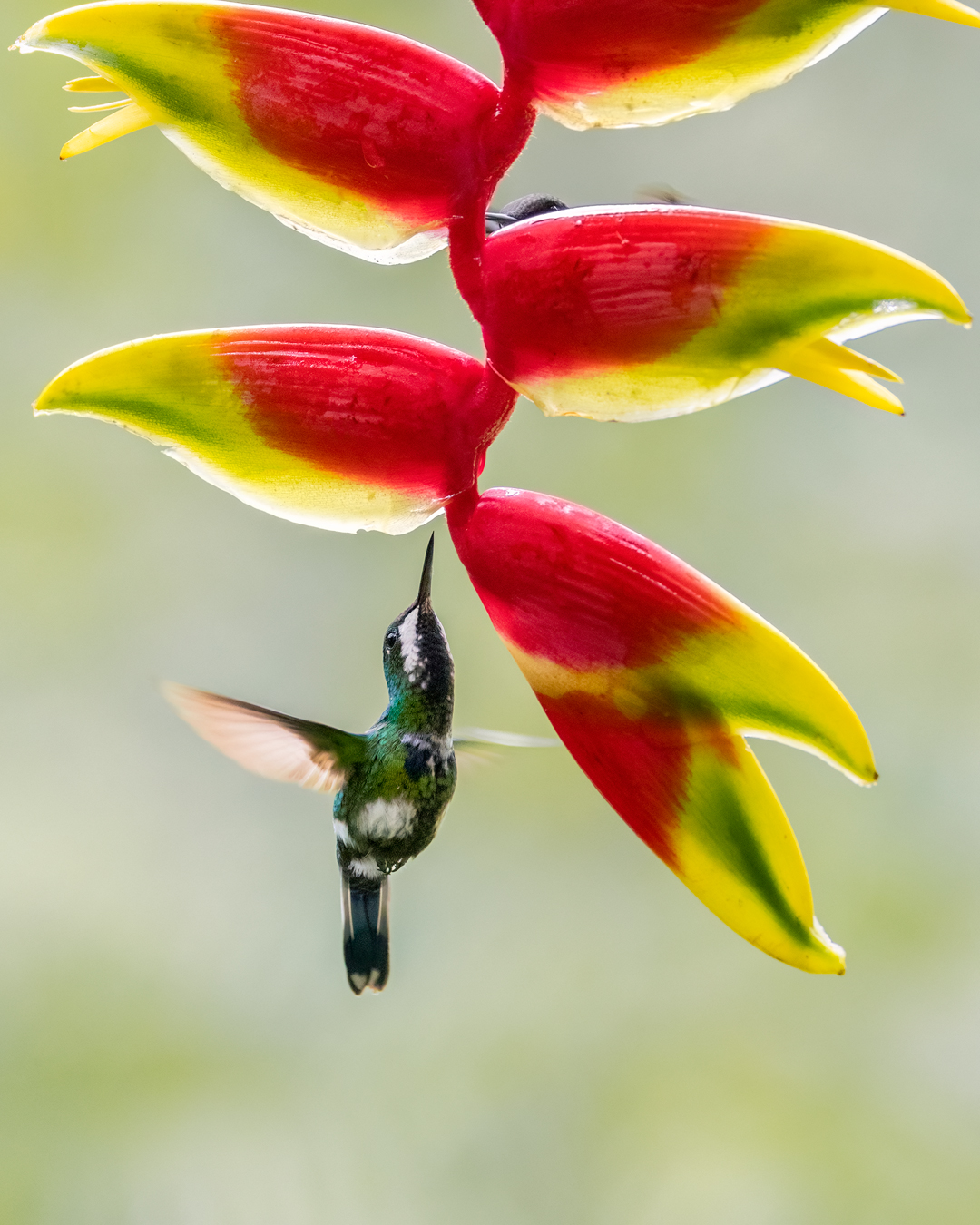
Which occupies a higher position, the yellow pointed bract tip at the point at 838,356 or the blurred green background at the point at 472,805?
the yellow pointed bract tip at the point at 838,356

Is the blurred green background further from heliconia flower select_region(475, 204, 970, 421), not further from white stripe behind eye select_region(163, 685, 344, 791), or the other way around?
heliconia flower select_region(475, 204, 970, 421)

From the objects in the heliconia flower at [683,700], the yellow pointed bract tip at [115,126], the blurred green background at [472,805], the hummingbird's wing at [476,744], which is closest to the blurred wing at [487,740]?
the hummingbird's wing at [476,744]

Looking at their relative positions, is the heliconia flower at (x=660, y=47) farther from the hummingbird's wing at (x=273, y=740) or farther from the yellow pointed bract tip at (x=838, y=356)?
the hummingbird's wing at (x=273, y=740)

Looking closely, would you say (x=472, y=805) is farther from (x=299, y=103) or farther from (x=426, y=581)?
(x=299, y=103)

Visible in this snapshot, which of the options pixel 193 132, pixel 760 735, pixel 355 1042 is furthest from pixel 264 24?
Result: pixel 355 1042

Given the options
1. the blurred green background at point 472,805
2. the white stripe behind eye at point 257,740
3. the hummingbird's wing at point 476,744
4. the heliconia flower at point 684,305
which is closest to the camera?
the heliconia flower at point 684,305

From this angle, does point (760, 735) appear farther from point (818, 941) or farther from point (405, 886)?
point (405, 886)

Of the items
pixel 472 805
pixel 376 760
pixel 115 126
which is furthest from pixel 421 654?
pixel 472 805
